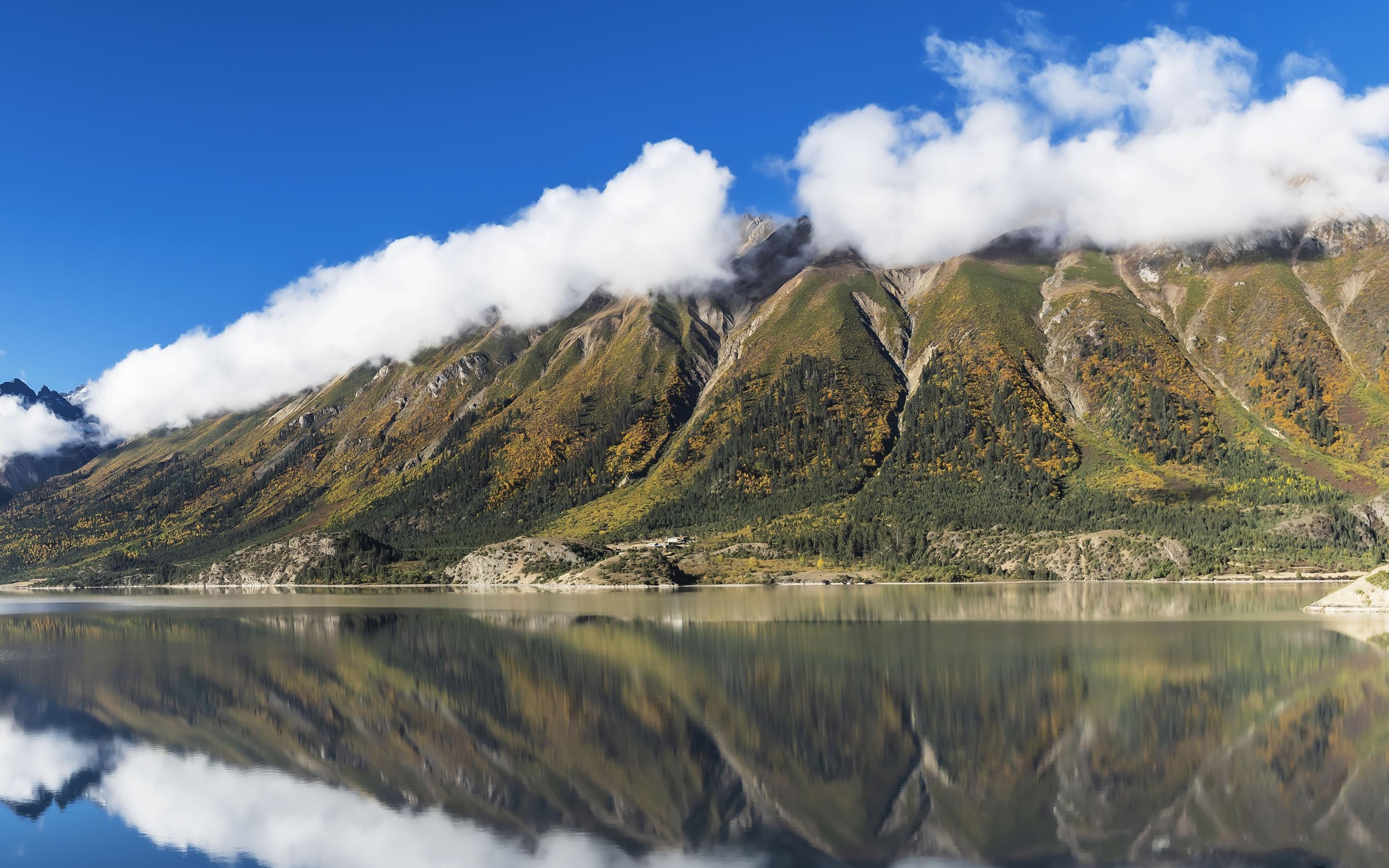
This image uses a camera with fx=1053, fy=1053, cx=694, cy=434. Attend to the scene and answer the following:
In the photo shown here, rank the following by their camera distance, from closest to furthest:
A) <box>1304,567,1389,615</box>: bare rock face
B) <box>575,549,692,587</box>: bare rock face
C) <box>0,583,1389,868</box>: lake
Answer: <box>0,583,1389,868</box>: lake, <box>1304,567,1389,615</box>: bare rock face, <box>575,549,692,587</box>: bare rock face

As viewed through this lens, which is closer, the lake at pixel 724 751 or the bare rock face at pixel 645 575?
the lake at pixel 724 751

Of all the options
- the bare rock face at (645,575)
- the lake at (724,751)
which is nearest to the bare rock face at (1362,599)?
the lake at (724,751)

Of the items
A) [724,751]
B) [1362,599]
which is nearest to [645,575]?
[1362,599]

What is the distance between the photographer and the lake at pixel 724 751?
31.9 m

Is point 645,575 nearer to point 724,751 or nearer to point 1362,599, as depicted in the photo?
point 1362,599

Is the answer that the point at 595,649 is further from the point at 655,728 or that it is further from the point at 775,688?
the point at 655,728

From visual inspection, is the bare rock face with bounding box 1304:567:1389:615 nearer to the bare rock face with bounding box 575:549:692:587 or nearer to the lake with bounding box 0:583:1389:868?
the lake with bounding box 0:583:1389:868

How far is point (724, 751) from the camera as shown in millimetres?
42781

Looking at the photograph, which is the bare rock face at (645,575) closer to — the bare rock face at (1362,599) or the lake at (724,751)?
the lake at (724,751)

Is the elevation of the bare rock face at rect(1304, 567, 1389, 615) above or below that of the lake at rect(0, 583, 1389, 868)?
below

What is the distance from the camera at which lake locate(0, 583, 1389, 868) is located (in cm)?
3194

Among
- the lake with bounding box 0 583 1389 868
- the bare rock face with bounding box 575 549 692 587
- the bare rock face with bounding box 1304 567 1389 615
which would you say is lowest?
the bare rock face with bounding box 575 549 692 587

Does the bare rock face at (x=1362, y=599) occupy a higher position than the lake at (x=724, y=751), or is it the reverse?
the lake at (x=724, y=751)

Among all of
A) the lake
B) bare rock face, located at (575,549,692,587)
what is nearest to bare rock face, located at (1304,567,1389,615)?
the lake
